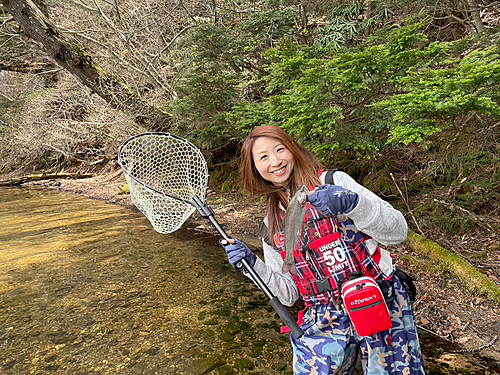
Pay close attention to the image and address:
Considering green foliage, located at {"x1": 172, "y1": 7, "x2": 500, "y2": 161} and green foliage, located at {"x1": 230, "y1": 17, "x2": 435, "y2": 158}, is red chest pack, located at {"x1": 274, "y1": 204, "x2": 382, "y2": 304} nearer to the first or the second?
green foliage, located at {"x1": 172, "y1": 7, "x2": 500, "y2": 161}

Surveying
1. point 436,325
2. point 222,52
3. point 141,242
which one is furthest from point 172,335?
point 222,52

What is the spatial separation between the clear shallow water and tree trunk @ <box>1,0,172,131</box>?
4.78 meters

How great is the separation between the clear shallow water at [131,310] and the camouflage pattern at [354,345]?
1.32 metres

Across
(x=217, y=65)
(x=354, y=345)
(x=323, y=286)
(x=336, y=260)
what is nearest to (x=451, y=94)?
(x=336, y=260)

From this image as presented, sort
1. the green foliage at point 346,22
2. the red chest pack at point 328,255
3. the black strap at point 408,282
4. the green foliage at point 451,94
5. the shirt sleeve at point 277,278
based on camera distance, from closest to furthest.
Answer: the red chest pack at point 328,255
the black strap at point 408,282
the shirt sleeve at point 277,278
the green foliage at point 451,94
the green foliage at point 346,22

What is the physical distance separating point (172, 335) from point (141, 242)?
3.10 meters

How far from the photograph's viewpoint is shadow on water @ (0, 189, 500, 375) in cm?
280

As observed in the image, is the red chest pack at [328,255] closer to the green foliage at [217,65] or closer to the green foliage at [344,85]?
the green foliage at [344,85]

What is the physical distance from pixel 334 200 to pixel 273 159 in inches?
18.4

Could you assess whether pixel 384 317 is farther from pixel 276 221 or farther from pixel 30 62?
pixel 30 62

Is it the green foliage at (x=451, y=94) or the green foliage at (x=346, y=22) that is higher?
the green foliage at (x=346, y=22)

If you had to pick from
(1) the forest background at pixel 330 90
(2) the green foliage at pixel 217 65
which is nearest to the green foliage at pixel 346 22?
(1) the forest background at pixel 330 90

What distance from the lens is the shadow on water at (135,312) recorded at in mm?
2801

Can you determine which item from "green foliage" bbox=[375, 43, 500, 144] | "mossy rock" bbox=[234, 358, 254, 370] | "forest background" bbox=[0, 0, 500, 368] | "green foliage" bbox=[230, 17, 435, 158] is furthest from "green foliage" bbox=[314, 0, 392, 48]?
"mossy rock" bbox=[234, 358, 254, 370]
